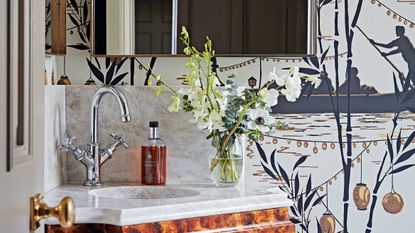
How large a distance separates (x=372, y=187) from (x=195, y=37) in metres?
0.81

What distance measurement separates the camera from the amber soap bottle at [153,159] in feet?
7.66

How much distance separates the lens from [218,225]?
1948 mm

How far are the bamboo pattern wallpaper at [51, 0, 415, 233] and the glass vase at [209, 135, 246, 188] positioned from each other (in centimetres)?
25

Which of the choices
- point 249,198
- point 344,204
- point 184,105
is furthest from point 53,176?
point 344,204

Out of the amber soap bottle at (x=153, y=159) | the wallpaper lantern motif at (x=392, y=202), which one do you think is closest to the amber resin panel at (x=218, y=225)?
the amber soap bottle at (x=153, y=159)

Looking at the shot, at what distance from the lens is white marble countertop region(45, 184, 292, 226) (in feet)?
5.92

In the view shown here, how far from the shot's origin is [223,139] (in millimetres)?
2246

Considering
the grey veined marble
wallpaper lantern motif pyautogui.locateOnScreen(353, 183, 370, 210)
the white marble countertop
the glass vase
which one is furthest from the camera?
wallpaper lantern motif pyautogui.locateOnScreen(353, 183, 370, 210)

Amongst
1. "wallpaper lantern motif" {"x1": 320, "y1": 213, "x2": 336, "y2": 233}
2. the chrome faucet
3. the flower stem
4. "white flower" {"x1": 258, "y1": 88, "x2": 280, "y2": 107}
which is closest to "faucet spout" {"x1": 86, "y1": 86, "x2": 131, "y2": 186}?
the chrome faucet

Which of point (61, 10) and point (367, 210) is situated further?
point (367, 210)

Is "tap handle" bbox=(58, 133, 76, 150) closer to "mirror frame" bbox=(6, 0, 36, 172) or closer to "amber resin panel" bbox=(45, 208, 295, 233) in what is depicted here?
"amber resin panel" bbox=(45, 208, 295, 233)

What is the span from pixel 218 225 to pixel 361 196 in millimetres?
774

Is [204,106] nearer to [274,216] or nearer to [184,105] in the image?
[184,105]

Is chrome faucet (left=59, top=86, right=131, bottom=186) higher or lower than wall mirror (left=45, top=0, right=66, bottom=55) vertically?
lower
